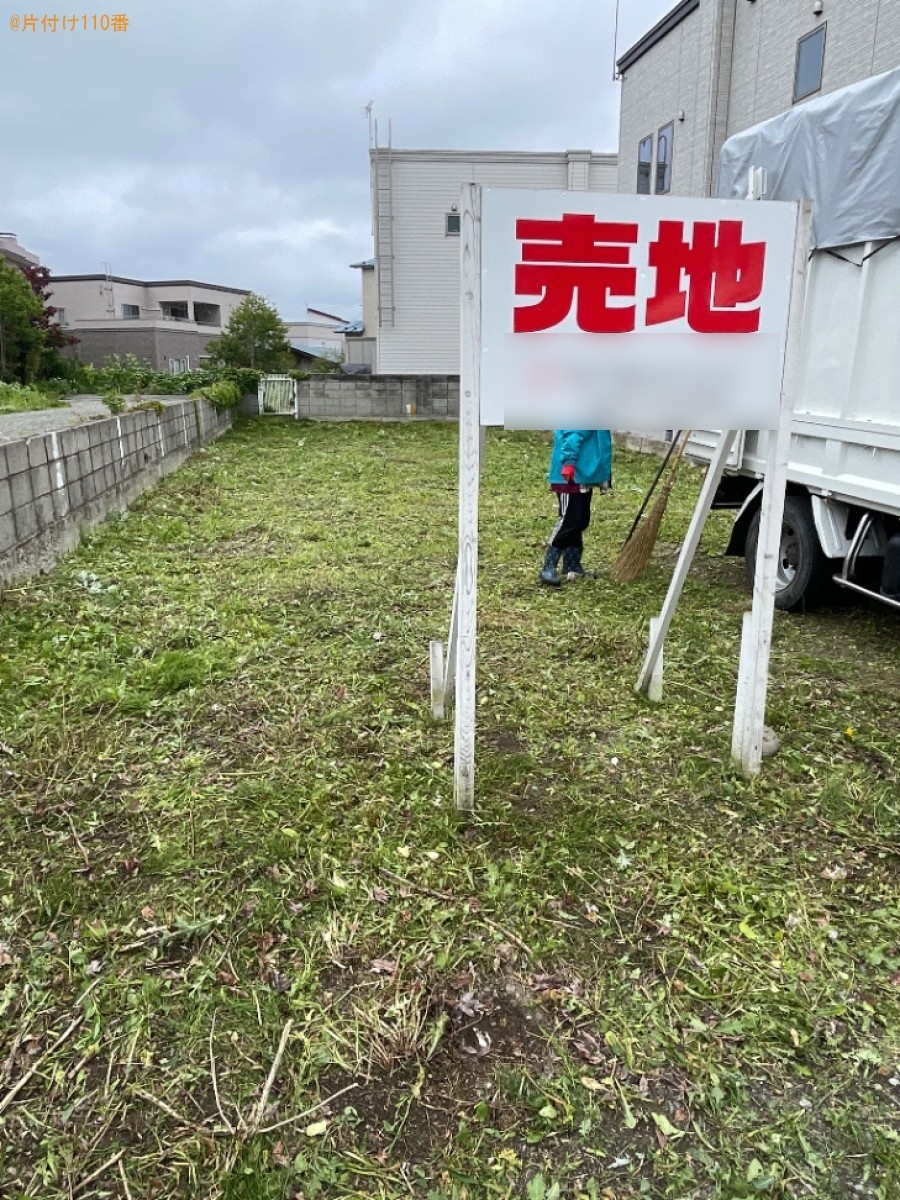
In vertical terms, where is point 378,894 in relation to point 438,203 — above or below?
below

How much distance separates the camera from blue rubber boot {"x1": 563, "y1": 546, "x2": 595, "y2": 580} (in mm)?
5395

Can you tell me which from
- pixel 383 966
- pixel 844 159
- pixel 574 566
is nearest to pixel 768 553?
pixel 383 966

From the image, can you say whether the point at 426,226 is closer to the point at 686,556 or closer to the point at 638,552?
the point at 638,552

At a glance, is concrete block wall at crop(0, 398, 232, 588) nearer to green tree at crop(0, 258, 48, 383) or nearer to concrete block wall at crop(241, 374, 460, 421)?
concrete block wall at crop(241, 374, 460, 421)

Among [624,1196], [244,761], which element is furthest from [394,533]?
[624,1196]

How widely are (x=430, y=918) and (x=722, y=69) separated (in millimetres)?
12434

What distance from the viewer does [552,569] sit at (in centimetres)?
525

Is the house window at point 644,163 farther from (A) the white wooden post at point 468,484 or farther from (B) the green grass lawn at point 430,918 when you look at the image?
(A) the white wooden post at point 468,484

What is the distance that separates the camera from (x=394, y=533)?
22.1 feet

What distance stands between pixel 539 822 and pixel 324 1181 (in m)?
1.28

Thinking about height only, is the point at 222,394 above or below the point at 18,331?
below

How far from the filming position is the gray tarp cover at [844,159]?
12.1 ft

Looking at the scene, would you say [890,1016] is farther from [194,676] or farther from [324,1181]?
[194,676]

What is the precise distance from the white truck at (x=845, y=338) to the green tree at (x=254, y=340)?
28.4 meters
